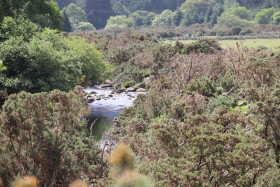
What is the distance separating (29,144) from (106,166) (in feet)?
15.5

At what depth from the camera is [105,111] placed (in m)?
36.1

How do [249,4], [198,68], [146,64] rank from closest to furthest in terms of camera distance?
[198,68], [146,64], [249,4]

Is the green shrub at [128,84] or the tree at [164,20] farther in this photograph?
the tree at [164,20]

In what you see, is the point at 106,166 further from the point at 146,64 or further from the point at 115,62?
the point at 115,62

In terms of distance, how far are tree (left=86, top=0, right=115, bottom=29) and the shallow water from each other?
145 m

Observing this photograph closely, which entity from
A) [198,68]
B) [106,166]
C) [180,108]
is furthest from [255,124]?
[198,68]

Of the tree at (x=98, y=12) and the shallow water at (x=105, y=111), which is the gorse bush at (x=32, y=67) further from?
the tree at (x=98, y=12)

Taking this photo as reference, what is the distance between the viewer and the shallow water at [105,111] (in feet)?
96.9

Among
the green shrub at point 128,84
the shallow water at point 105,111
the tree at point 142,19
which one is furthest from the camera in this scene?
the tree at point 142,19

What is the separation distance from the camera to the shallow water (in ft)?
96.9

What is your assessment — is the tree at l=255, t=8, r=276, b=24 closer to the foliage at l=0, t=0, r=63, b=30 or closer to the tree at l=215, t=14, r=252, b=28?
the tree at l=215, t=14, r=252, b=28

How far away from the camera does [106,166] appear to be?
15.6 meters

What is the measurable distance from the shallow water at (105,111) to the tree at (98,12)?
14511cm

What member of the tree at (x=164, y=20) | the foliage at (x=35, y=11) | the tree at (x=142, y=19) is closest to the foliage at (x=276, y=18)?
the tree at (x=164, y=20)
